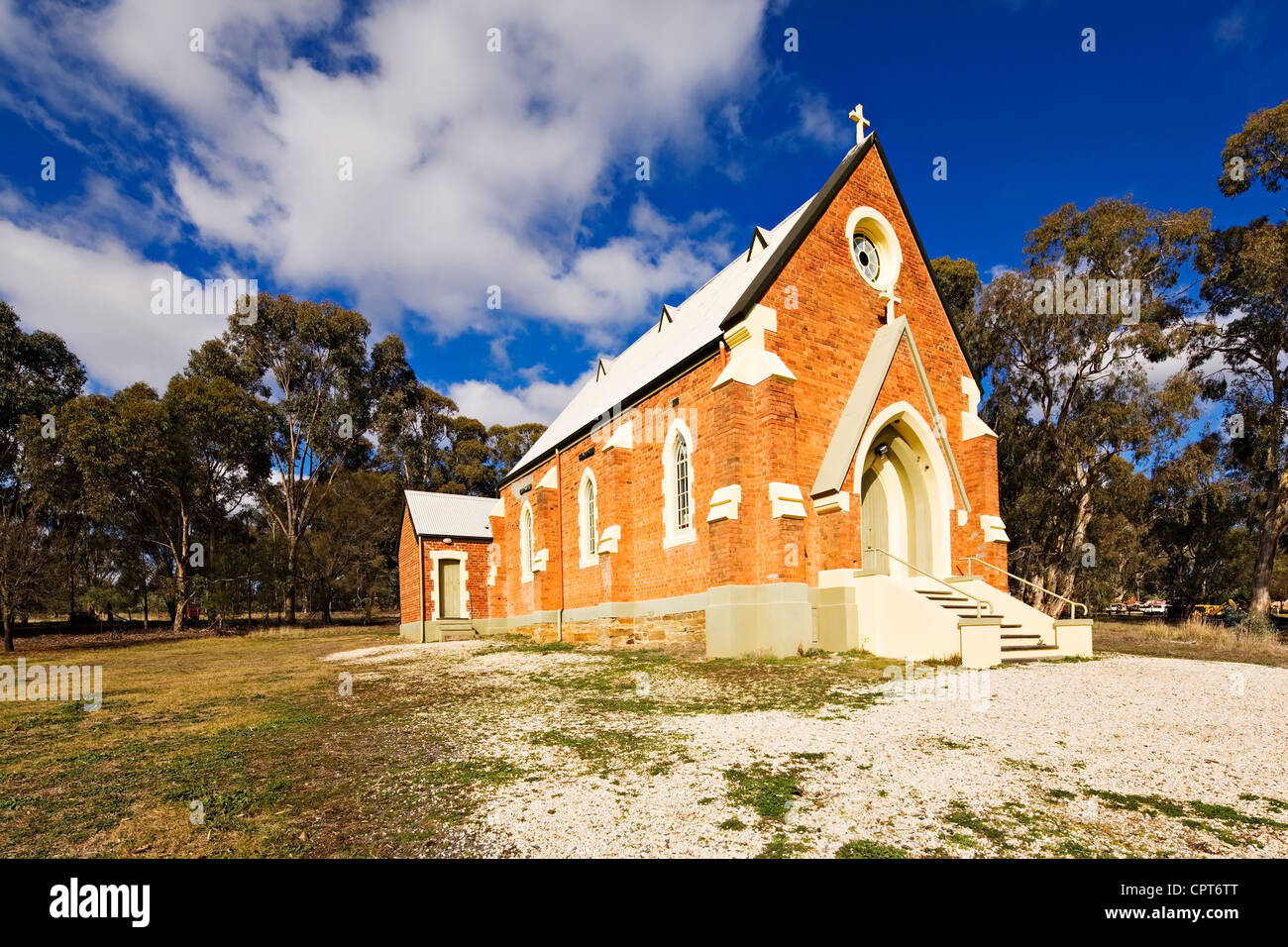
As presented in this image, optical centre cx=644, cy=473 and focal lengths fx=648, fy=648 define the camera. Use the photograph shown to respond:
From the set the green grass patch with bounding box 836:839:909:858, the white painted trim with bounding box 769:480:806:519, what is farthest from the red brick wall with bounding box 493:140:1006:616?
the green grass patch with bounding box 836:839:909:858

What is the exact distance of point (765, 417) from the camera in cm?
1299

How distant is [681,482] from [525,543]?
484 inches

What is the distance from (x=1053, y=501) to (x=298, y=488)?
1635 inches

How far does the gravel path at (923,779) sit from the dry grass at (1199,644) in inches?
251

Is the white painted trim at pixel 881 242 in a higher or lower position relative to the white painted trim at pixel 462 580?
higher

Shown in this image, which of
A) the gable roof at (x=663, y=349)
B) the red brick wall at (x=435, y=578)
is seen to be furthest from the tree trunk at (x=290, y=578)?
the gable roof at (x=663, y=349)

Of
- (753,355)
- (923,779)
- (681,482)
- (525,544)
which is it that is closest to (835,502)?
(753,355)

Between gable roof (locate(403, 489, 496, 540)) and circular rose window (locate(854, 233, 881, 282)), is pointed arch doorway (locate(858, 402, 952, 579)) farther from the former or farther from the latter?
gable roof (locate(403, 489, 496, 540))

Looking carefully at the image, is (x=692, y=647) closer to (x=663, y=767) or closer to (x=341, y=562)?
(x=663, y=767)

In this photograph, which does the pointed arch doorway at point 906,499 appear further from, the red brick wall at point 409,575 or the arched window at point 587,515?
the red brick wall at point 409,575

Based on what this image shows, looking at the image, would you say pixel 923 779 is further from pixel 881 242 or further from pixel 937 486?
pixel 881 242

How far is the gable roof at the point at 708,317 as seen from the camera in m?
14.5

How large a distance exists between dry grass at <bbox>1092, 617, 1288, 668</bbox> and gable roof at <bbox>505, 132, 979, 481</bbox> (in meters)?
8.01

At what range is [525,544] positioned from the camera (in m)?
26.9
